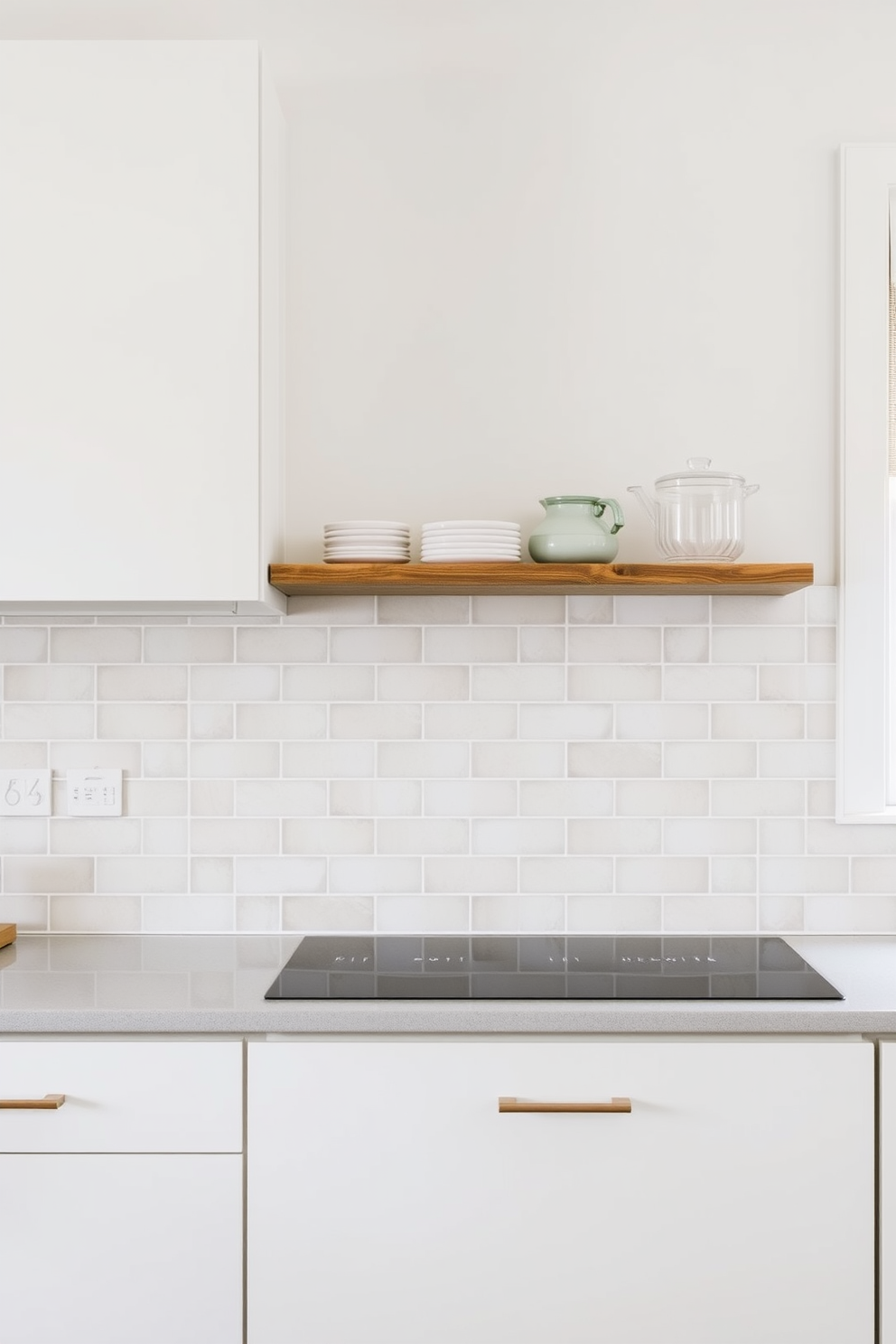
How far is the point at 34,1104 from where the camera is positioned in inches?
58.7

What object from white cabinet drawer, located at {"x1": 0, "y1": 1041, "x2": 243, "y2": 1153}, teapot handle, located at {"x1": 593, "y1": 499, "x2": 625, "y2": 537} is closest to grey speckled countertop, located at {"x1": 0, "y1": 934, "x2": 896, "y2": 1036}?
white cabinet drawer, located at {"x1": 0, "y1": 1041, "x2": 243, "y2": 1153}

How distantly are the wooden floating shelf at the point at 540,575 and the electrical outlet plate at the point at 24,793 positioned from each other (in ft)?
2.14

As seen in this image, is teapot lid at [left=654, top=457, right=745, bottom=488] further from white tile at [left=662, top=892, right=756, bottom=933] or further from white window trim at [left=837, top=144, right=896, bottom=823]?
white tile at [left=662, top=892, right=756, bottom=933]

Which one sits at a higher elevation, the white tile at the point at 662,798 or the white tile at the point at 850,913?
the white tile at the point at 662,798

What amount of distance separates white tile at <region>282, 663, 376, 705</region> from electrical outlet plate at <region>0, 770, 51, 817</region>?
1.64ft

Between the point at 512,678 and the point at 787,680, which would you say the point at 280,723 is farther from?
the point at 787,680

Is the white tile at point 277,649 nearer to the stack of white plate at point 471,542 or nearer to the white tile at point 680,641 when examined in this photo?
the stack of white plate at point 471,542

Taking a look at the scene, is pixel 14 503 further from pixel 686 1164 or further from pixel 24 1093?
pixel 686 1164

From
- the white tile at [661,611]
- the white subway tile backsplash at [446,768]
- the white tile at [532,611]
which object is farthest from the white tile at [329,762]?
the white tile at [661,611]

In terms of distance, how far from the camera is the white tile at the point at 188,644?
2021 mm

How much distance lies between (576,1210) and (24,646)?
1.41 metres

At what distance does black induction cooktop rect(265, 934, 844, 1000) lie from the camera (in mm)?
1577

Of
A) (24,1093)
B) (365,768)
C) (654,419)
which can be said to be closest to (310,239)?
(654,419)

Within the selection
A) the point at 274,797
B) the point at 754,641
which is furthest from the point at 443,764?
the point at 754,641
